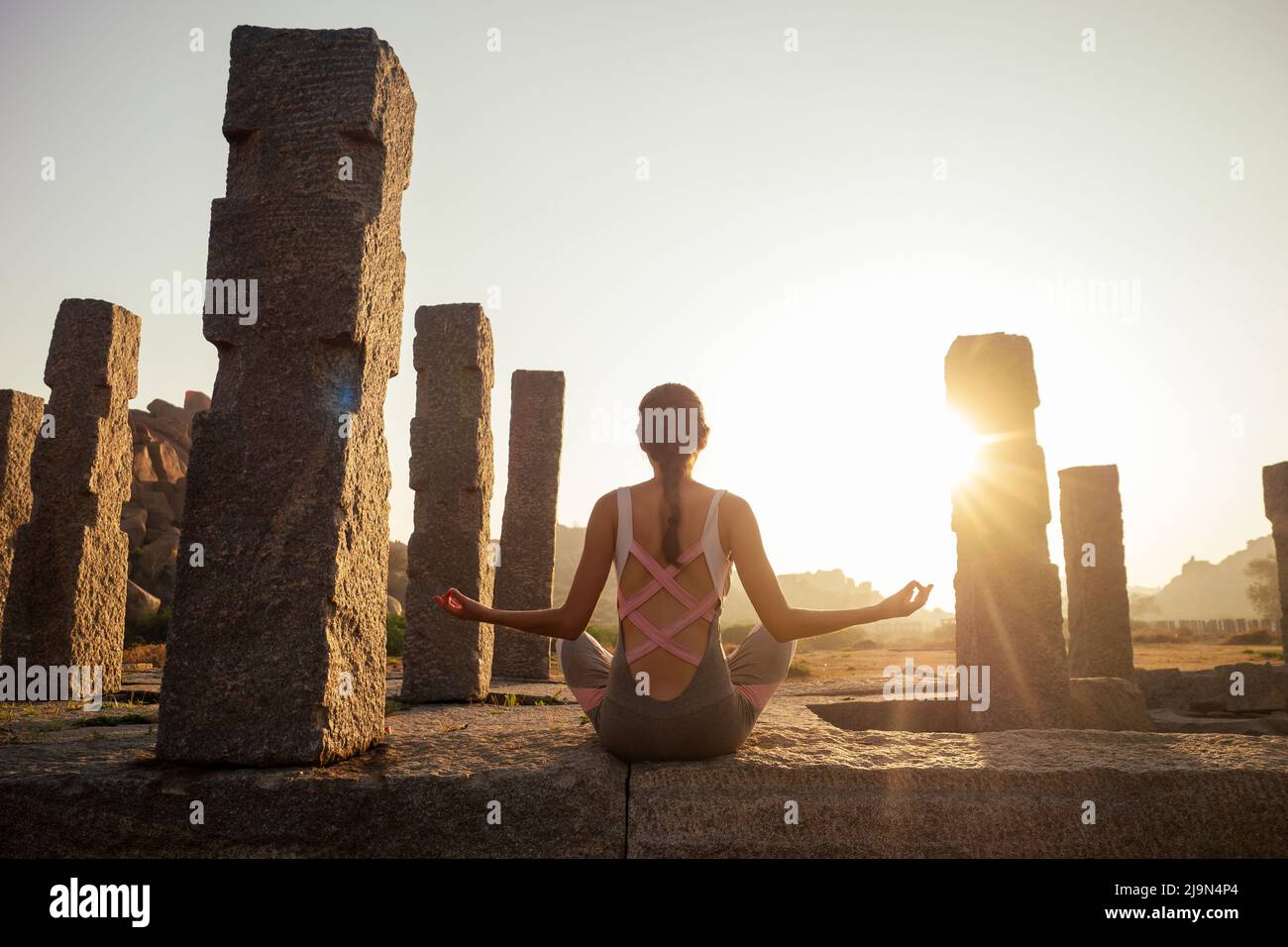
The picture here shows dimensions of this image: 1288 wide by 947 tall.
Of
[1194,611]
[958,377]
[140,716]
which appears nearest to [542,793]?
[140,716]

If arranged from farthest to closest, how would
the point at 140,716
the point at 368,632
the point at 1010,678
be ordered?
the point at 1010,678 → the point at 140,716 → the point at 368,632

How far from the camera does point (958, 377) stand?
7762 mm

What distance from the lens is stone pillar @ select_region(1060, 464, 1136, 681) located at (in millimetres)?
12734

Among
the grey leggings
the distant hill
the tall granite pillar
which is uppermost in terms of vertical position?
the tall granite pillar

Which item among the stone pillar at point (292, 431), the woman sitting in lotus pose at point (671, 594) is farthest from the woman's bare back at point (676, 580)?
the stone pillar at point (292, 431)

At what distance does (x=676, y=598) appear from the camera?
11.4 feet

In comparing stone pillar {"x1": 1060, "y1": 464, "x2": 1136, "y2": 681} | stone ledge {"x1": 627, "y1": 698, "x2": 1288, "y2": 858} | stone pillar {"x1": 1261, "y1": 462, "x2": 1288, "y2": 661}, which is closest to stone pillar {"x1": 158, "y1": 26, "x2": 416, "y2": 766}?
stone ledge {"x1": 627, "y1": 698, "x2": 1288, "y2": 858}

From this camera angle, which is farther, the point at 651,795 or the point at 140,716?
the point at 140,716

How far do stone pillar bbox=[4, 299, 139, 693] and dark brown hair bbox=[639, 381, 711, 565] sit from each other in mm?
7622

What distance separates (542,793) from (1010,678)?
5.23 metres

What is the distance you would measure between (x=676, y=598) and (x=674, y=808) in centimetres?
77

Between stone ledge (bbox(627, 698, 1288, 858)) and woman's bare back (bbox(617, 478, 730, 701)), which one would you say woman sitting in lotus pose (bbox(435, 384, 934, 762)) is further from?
stone ledge (bbox(627, 698, 1288, 858))
